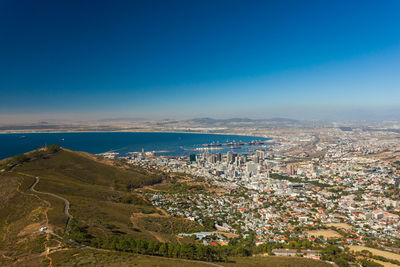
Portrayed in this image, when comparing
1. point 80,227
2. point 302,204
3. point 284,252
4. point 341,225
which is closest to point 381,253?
point 341,225

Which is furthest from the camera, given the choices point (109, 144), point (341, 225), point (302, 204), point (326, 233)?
point (109, 144)

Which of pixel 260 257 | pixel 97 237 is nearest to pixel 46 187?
pixel 97 237

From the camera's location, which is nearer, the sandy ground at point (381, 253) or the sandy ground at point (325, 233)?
the sandy ground at point (381, 253)

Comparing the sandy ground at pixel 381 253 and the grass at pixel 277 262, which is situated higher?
the grass at pixel 277 262

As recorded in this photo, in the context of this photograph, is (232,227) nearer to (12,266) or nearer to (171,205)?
(171,205)

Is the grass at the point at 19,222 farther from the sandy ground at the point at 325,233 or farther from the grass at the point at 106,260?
the sandy ground at the point at 325,233

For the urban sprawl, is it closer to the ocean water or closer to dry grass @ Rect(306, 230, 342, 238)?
dry grass @ Rect(306, 230, 342, 238)

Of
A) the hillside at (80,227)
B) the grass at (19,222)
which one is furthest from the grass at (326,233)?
the grass at (19,222)

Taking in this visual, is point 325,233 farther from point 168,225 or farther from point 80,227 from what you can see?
point 80,227
